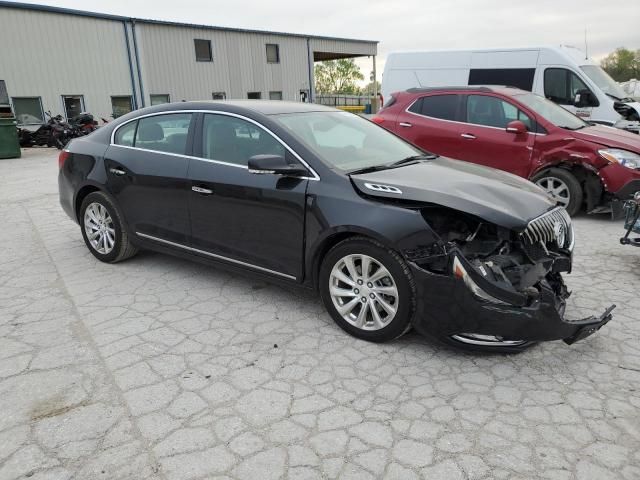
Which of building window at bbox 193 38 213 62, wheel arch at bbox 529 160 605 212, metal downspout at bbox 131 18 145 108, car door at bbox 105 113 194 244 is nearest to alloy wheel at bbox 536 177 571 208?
wheel arch at bbox 529 160 605 212

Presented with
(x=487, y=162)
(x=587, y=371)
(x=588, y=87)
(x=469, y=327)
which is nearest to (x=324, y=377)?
(x=469, y=327)

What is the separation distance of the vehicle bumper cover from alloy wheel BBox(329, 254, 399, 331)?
0.22 m

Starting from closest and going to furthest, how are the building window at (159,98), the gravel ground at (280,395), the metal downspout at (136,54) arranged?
1. the gravel ground at (280,395)
2. the metal downspout at (136,54)
3. the building window at (159,98)

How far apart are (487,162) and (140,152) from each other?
482 centimetres

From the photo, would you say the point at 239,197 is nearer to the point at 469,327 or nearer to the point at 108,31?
the point at 469,327

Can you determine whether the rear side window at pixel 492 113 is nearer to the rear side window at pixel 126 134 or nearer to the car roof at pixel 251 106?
the car roof at pixel 251 106

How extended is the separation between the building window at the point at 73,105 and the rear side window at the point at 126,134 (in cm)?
1919

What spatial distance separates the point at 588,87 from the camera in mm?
9914

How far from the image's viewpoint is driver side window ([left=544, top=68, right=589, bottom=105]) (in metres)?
10.1

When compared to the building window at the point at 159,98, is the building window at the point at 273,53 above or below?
above

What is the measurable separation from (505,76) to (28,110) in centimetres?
1813

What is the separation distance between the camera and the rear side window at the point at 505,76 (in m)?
10.7

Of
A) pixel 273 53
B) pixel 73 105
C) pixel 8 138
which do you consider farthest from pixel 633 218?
pixel 273 53

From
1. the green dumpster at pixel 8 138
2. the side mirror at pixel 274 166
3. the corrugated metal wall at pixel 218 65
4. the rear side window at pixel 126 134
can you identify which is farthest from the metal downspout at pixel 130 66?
the side mirror at pixel 274 166
